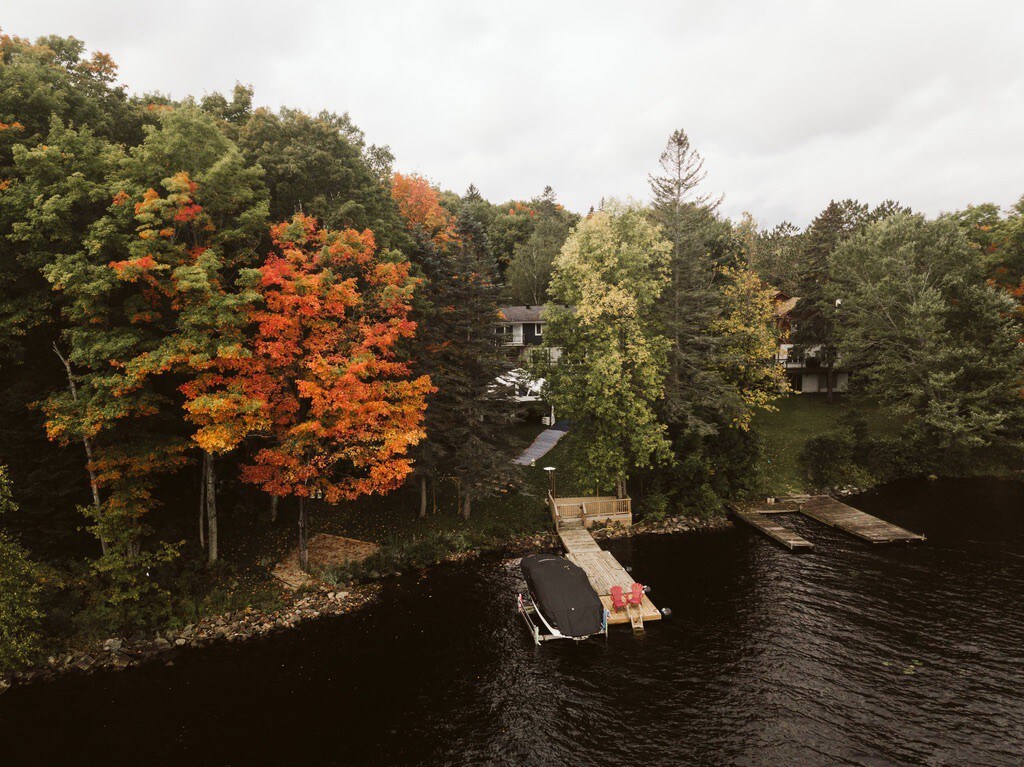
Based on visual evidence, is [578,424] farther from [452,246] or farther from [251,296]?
[251,296]

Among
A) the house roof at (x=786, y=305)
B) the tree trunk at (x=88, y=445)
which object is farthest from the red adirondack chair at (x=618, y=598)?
the house roof at (x=786, y=305)

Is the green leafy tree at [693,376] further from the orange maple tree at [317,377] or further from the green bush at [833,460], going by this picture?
the orange maple tree at [317,377]

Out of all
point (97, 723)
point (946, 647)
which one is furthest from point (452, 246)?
point (946, 647)

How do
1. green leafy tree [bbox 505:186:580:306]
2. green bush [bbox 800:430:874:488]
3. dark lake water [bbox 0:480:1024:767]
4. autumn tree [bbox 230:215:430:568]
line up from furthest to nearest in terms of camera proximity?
green leafy tree [bbox 505:186:580:306] → green bush [bbox 800:430:874:488] → autumn tree [bbox 230:215:430:568] → dark lake water [bbox 0:480:1024:767]

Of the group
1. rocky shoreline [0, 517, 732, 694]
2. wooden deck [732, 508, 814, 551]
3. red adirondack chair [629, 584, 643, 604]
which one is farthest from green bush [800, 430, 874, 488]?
rocky shoreline [0, 517, 732, 694]

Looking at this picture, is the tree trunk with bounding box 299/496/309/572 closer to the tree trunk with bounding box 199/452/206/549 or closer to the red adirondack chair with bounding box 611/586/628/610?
the tree trunk with bounding box 199/452/206/549

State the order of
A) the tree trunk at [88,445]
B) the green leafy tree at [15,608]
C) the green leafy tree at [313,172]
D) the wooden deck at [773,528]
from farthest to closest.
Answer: the wooden deck at [773,528], the green leafy tree at [313,172], the tree trunk at [88,445], the green leafy tree at [15,608]

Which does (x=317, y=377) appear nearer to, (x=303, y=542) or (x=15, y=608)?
(x=303, y=542)
